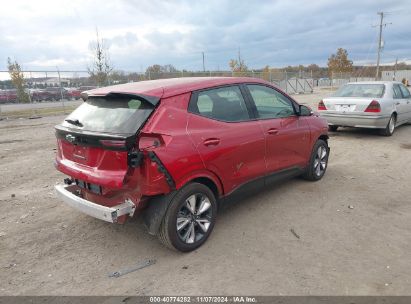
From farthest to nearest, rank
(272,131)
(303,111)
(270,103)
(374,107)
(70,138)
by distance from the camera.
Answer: (374,107) → (303,111) → (270,103) → (272,131) → (70,138)

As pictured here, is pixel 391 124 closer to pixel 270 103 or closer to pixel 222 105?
pixel 270 103

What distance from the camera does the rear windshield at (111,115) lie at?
341 centimetres

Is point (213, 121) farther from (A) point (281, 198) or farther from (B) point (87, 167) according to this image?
→ (A) point (281, 198)

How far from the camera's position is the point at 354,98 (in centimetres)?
934

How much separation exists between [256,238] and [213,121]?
1.43 meters

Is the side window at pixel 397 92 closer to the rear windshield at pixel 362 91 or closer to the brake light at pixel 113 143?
the rear windshield at pixel 362 91

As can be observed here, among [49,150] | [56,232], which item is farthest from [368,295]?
[49,150]

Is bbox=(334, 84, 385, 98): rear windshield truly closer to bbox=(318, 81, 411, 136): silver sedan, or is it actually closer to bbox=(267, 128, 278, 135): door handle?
bbox=(318, 81, 411, 136): silver sedan

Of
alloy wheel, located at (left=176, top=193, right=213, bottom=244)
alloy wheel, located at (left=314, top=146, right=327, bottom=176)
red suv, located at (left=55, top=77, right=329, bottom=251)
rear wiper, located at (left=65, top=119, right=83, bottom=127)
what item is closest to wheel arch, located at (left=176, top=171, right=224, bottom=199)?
red suv, located at (left=55, top=77, right=329, bottom=251)

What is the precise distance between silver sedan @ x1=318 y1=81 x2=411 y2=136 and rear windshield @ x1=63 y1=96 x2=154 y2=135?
288 inches

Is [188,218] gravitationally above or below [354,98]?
below

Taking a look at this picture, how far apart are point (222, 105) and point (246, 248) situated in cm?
165

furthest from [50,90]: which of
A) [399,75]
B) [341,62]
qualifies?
[399,75]

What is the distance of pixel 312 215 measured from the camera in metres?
4.57
